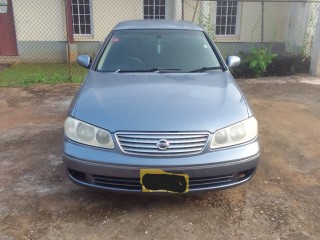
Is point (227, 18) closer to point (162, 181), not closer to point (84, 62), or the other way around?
point (84, 62)

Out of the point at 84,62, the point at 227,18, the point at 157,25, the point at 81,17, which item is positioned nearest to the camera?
the point at 84,62

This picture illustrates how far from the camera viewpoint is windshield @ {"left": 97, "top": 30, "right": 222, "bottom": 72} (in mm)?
3975

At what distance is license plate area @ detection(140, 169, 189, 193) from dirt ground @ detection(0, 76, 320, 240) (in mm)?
347

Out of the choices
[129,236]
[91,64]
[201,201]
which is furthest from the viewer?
[91,64]

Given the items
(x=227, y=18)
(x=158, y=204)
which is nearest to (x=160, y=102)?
(x=158, y=204)

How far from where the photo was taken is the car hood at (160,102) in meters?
2.81

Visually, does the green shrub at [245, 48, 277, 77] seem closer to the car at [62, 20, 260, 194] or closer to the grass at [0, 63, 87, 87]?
the grass at [0, 63, 87, 87]

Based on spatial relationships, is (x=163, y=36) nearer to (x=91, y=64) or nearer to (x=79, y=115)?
(x=91, y=64)

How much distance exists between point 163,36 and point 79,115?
5.82 feet

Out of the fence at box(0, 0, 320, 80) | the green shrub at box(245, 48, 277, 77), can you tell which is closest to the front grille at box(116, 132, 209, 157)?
the green shrub at box(245, 48, 277, 77)

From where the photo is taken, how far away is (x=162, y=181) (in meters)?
2.73

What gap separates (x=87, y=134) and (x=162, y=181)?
0.73 metres

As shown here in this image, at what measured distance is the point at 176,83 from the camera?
3512mm

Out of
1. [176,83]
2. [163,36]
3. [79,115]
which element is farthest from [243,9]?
[79,115]
